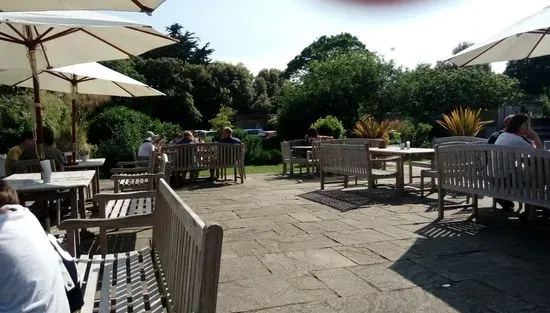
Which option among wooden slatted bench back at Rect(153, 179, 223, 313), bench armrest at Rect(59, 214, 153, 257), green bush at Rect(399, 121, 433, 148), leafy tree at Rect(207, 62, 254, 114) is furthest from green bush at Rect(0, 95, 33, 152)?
leafy tree at Rect(207, 62, 254, 114)

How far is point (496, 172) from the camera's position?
509 cm

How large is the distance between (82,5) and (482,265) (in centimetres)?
379

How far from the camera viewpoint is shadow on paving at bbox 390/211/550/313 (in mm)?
3332

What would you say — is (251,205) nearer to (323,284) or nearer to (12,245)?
(323,284)

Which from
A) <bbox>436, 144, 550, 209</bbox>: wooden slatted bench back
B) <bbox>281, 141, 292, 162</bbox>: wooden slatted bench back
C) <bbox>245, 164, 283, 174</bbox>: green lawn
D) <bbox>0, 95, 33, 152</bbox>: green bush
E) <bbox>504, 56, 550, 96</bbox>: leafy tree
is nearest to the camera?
<bbox>436, 144, 550, 209</bbox>: wooden slatted bench back

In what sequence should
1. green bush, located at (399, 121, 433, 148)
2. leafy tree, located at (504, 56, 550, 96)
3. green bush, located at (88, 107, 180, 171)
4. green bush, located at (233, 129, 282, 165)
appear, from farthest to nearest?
1. leafy tree, located at (504, 56, 550, 96)
2. green bush, located at (399, 121, 433, 148)
3. green bush, located at (233, 129, 282, 165)
4. green bush, located at (88, 107, 180, 171)

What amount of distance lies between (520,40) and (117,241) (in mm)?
6267

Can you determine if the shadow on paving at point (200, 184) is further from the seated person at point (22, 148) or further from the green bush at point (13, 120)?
the green bush at point (13, 120)

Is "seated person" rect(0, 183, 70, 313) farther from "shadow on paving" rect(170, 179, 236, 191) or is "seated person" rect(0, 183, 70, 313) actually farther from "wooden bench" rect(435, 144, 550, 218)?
"shadow on paving" rect(170, 179, 236, 191)

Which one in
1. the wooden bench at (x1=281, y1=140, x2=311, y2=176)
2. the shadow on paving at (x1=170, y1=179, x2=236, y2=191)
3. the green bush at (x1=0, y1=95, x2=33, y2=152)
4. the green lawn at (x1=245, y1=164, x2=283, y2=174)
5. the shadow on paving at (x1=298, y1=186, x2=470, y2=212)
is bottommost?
the shadow on paving at (x1=298, y1=186, x2=470, y2=212)

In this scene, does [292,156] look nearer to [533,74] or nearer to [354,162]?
[354,162]

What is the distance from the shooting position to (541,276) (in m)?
3.76

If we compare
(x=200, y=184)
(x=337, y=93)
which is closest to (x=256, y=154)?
(x=337, y=93)

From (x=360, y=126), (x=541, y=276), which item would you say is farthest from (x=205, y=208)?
(x=360, y=126)
